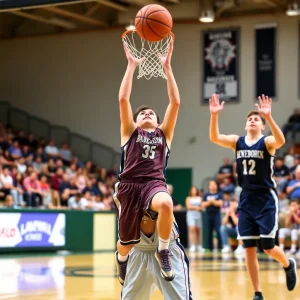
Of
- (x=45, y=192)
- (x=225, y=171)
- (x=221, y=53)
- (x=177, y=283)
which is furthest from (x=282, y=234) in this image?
(x=177, y=283)

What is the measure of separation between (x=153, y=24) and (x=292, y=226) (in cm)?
1195

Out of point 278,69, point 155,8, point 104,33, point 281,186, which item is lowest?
point 281,186

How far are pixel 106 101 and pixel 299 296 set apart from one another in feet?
68.7

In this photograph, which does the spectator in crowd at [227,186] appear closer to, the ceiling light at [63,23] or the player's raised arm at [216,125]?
the ceiling light at [63,23]

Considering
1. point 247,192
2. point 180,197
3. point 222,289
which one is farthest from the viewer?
point 180,197

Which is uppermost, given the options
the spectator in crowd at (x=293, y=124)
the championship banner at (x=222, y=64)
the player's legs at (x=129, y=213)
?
the championship banner at (x=222, y=64)

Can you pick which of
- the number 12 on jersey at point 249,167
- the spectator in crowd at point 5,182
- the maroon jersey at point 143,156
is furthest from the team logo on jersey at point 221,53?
the maroon jersey at point 143,156

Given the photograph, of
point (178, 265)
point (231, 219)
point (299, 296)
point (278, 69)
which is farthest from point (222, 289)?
point (278, 69)

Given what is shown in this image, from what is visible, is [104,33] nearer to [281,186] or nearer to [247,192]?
[281,186]

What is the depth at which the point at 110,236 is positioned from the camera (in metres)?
19.7

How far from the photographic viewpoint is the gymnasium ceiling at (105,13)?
24844 mm

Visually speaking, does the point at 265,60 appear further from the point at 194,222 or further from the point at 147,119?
the point at 147,119

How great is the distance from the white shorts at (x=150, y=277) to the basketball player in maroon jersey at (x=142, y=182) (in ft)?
0.34

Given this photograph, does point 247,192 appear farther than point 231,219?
No
